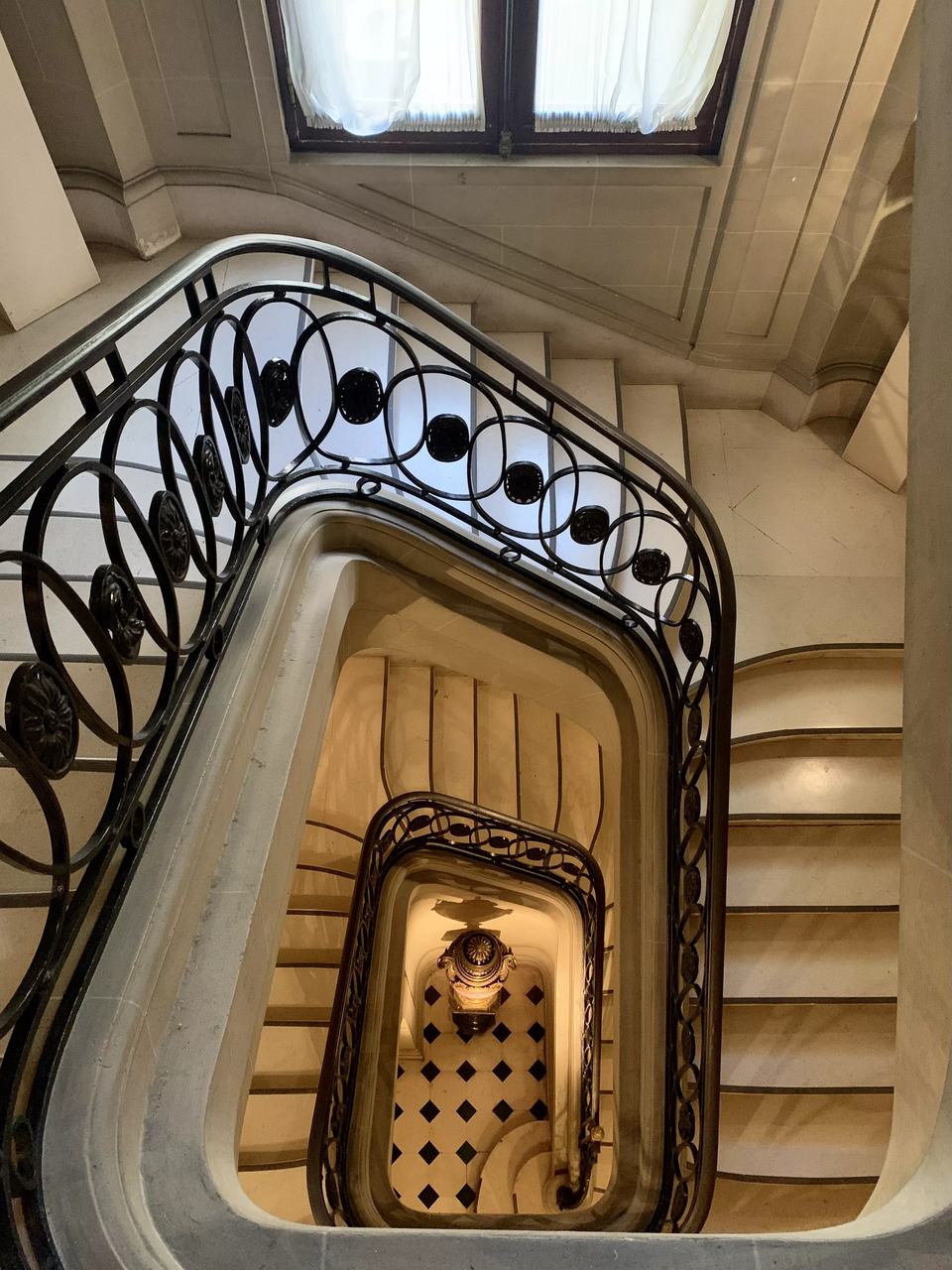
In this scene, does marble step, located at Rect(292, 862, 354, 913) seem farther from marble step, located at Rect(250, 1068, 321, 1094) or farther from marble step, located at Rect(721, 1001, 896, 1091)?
marble step, located at Rect(721, 1001, 896, 1091)

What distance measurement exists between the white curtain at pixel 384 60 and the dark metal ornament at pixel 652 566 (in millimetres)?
2313

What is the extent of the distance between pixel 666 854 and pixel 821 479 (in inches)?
86.8

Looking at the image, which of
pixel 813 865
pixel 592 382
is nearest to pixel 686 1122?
pixel 813 865

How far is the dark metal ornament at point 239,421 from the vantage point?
6.60 ft

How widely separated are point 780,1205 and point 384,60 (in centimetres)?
483

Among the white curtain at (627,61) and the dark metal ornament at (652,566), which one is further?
the white curtain at (627,61)

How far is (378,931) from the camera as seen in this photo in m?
5.42

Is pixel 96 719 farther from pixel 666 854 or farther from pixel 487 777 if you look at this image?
pixel 487 777

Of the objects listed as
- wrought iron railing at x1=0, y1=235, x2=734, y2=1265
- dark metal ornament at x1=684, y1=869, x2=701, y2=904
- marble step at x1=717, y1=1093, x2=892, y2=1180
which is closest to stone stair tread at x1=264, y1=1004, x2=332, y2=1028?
wrought iron railing at x1=0, y1=235, x2=734, y2=1265

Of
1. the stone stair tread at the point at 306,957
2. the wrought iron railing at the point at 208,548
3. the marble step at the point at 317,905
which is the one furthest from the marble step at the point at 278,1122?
the wrought iron railing at the point at 208,548

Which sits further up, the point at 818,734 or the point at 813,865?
the point at 818,734

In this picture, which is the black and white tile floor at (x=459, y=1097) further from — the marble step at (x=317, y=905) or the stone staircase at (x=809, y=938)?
the stone staircase at (x=809, y=938)

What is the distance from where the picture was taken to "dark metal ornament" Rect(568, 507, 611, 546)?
2.70m

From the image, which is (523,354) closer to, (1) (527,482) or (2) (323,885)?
(1) (527,482)
